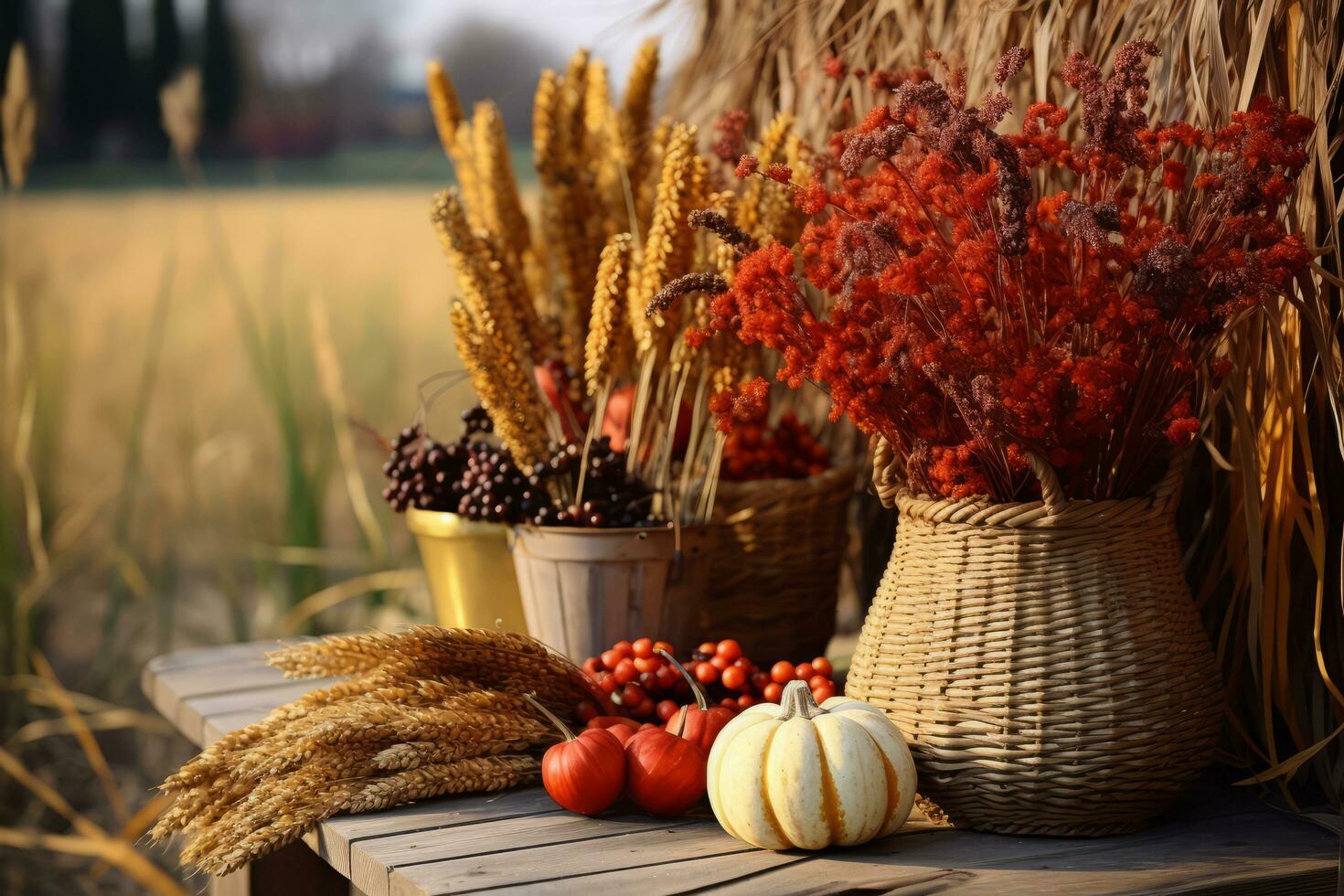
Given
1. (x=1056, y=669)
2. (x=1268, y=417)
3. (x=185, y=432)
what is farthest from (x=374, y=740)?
(x=185, y=432)

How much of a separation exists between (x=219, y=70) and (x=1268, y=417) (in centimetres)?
255

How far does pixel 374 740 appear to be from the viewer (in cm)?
120

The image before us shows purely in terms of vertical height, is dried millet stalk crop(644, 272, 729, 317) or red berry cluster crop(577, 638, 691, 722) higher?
dried millet stalk crop(644, 272, 729, 317)

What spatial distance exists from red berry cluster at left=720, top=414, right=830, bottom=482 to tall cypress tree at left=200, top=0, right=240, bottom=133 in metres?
1.92

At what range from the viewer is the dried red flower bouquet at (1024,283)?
95 centimetres

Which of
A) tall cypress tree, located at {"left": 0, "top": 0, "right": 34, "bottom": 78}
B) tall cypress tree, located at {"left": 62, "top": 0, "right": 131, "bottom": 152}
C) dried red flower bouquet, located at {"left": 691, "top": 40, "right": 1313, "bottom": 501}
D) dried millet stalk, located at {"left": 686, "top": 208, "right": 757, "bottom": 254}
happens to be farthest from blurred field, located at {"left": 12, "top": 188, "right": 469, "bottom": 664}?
dried red flower bouquet, located at {"left": 691, "top": 40, "right": 1313, "bottom": 501}

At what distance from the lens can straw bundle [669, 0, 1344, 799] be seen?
3.70 feet

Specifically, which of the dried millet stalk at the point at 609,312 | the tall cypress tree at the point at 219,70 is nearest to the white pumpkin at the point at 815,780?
the dried millet stalk at the point at 609,312

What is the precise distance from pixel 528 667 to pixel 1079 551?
54 centimetres

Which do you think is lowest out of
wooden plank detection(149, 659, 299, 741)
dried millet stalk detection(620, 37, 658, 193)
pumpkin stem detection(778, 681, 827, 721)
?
wooden plank detection(149, 659, 299, 741)

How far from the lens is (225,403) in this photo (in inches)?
111

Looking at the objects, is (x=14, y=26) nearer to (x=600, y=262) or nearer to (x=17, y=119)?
(x=17, y=119)

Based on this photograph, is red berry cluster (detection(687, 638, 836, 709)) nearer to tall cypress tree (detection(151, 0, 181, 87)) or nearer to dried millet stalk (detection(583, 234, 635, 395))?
dried millet stalk (detection(583, 234, 635, 395))

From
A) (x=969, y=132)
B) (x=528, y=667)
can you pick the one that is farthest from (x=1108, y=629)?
(x=528, y=667)
